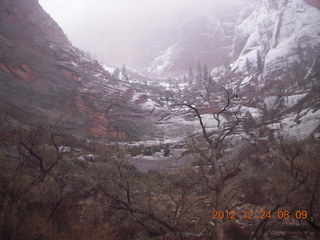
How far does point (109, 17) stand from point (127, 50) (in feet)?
191

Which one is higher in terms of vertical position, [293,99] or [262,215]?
[293,99]

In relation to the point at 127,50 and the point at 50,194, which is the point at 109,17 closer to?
the point at 127,50

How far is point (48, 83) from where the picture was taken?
128 ft

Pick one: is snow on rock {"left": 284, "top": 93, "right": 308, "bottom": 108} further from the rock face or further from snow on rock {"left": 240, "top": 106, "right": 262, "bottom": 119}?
the rock face

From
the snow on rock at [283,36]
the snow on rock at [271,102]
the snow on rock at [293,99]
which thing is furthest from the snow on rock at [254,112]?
the snow on rock at [283,36]

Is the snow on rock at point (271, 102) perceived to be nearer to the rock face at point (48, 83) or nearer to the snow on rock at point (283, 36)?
the snow on rock at point (283, 36)

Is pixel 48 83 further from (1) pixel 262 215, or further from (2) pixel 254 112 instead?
(1) pixel 262 215

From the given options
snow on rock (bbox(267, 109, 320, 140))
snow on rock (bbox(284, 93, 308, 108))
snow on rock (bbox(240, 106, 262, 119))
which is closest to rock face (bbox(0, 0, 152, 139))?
snow on rock (bbox(240, 106, 262, 119))

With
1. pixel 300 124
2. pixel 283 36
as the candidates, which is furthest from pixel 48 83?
pixel 283 36

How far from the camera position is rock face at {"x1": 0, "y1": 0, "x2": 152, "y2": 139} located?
112 feet

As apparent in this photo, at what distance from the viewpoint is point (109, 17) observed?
188 m

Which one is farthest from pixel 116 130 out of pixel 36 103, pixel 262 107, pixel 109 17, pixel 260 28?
pixel 109 17

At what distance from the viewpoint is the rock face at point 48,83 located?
34.0 m

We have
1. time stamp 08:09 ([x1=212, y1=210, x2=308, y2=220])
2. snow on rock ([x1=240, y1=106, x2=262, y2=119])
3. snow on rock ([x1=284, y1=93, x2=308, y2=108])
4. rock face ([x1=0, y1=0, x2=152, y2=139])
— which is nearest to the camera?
time stamp 08:09 ([x1=212, y1=210, x2=308, y2=220])
